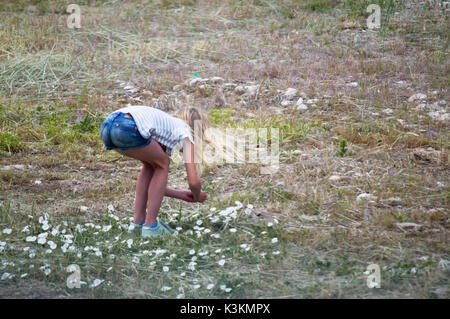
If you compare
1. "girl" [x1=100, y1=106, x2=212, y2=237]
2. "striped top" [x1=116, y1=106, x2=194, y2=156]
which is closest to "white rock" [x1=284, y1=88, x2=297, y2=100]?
"girl" [x1=100, y1=106, x2=212, y2=237]

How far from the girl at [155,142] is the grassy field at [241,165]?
0.23 m

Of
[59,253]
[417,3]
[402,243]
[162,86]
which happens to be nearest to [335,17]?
[417,3]

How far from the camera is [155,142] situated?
11.9ft

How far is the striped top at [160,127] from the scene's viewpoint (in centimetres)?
355

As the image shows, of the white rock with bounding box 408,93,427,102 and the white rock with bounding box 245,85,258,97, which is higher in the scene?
the white rock with bounding box 408,93,427,102

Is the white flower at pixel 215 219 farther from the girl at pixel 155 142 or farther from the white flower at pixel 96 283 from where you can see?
the white flower at pixel 96 283

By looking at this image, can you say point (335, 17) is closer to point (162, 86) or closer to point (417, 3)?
point (417, 3)

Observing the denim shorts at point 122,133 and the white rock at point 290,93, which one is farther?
the white rock at point 290,93

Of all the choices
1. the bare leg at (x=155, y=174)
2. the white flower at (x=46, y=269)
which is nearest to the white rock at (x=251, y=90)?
the bare leg at (x=155, y=174)

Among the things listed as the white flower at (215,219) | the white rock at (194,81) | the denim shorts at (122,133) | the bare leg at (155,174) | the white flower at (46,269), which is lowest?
the white flower at (46,269)

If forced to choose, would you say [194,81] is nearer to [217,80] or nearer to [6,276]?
[217,80]

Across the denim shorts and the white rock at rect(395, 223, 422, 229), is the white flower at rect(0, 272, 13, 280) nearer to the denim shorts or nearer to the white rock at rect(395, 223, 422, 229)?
the denim shorts

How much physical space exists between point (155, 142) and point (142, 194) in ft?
1.38

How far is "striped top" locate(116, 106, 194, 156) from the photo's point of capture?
11.6ft
